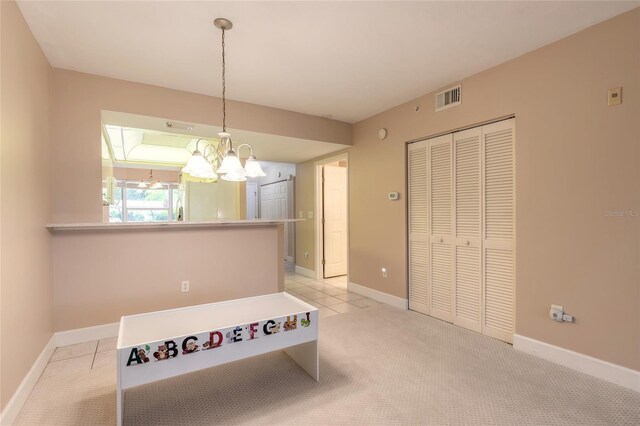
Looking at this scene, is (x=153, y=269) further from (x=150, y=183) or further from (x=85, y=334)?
(x=150, y=183)

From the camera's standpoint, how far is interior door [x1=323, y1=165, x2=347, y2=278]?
557 centimetres

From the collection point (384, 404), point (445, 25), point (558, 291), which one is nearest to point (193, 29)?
point (445, 25)

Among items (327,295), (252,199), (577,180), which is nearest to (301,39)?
(577,180)

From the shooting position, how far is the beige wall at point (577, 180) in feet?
6.78

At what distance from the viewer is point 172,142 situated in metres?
5.92

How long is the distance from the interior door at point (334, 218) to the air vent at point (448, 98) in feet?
8.20

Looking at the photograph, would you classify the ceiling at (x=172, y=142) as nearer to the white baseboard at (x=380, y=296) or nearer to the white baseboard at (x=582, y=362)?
the white baseboard at (x=380, y=296)

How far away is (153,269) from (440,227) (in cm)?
299

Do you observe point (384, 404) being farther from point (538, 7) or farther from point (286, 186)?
point (286, 186)

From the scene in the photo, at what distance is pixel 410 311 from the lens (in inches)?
148

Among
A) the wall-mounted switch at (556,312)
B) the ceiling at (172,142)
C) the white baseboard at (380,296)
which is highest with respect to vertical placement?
the ceiling at (172,142)

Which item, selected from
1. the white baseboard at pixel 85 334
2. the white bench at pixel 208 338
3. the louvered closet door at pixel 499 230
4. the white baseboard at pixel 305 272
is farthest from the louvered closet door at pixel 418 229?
the white baseboard at pixel 85 334

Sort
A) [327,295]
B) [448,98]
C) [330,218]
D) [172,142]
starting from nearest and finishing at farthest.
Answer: [448,98]
[327,295]
[330,218]
[172,142]

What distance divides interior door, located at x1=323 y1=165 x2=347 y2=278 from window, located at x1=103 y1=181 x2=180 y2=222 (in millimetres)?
4442
